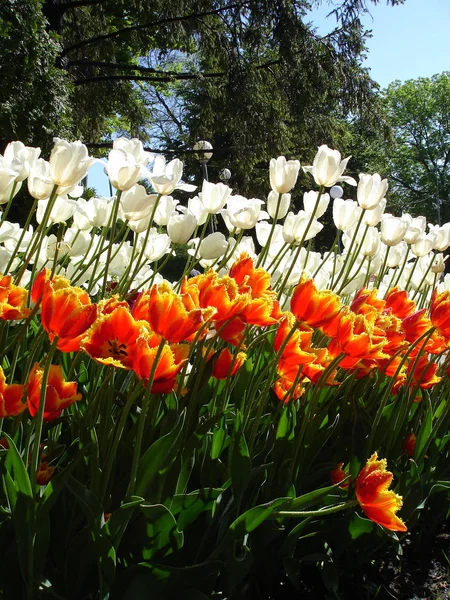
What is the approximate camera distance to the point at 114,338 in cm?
90

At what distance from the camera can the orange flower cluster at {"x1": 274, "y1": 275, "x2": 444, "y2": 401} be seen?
110 centimetres

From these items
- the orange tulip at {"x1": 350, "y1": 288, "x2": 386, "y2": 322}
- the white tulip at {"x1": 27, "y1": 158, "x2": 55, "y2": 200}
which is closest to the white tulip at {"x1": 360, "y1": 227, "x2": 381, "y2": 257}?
the orange tulip at {"x1": 350, "y1": 288, "x2": 386, "y2": 322}

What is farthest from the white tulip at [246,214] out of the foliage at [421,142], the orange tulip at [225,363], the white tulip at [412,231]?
the foliage at [421,142]

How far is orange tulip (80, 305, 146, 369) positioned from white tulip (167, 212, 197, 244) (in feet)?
2.54

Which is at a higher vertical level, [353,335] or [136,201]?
[136,201]

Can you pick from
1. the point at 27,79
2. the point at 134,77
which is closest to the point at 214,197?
the point at 27,79

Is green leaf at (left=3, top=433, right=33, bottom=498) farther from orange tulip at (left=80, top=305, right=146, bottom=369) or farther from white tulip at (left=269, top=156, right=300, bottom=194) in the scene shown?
white tulip at (left=269, top=156, right=300, bottom=194)

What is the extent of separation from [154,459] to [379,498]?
40 centimetres

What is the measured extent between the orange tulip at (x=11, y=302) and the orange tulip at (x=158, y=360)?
11.0 inches

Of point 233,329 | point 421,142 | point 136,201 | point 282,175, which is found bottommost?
point 233,329

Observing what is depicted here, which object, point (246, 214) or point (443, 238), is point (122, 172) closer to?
point (246, 214)

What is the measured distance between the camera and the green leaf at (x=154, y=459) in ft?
3.10

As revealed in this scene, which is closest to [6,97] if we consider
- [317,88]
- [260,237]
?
[317,88]

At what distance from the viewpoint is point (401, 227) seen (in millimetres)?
1957
